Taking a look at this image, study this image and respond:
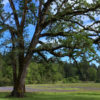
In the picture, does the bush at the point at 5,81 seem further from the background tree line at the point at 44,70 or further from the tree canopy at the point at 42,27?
the tree canopy at the point at 42,27

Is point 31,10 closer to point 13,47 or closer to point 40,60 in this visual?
point 13,47

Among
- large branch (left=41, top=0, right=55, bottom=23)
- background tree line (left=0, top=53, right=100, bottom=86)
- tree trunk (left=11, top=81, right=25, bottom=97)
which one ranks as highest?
large branch (left=41, top=0, right=55, bottom=23)

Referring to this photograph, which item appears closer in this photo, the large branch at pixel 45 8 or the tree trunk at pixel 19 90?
the tree trunk at pixel 19 90

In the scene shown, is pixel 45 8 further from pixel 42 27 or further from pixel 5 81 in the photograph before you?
pixel 5 81

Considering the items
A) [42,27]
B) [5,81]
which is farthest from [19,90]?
[5,81]

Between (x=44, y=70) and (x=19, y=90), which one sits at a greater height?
(x=44, y=70)

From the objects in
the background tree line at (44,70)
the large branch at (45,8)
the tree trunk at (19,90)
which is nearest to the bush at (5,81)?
the background tree line at (44,70)

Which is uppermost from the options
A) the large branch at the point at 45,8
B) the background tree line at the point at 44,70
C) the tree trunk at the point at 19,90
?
the large branch at the point at 45,8

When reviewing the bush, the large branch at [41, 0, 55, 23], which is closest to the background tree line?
the bush

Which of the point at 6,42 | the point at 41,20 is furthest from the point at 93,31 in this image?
the point at 6,42

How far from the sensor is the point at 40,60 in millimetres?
21391

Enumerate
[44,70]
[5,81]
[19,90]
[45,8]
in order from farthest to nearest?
[5,81] → [44,70] → [45,8] → [19,90]

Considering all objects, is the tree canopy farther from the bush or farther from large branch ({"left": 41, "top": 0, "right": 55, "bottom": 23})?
the bush

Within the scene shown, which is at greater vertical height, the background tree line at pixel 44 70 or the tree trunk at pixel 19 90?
the background tree line at pixel 44 70
